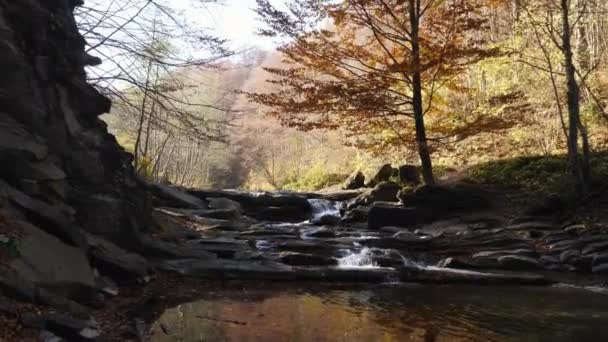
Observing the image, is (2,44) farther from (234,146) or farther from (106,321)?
(234,146)

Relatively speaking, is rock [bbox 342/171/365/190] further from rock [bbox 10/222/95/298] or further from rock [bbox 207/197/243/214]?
rock [bbox 10/222/95/298]

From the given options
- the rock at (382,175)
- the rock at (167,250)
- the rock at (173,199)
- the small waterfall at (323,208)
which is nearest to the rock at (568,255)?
the rock at (167,250)

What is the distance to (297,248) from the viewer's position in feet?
32.3

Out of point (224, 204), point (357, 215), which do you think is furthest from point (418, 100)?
point (224, 204)

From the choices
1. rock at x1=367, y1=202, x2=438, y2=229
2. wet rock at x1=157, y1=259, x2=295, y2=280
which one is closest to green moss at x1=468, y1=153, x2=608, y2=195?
rock at x1=367, y1=202, x2=438, y2=229

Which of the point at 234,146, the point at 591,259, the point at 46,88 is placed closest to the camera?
the point at 46,88

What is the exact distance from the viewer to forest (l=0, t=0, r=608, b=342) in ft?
17.7

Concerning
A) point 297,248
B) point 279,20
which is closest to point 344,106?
point 279,20

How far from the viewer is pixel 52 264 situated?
16.8ft

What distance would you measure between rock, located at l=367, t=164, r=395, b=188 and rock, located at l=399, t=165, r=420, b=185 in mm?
863

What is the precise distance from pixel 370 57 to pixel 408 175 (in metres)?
5.02

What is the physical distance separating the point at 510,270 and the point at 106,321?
6.78 m

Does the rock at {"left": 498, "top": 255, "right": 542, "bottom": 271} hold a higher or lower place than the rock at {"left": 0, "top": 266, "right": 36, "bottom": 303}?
higher

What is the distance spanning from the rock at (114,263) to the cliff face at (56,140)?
32cm
